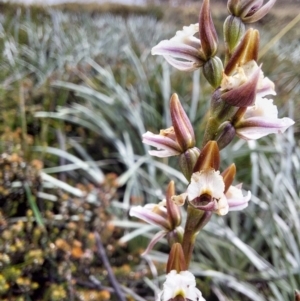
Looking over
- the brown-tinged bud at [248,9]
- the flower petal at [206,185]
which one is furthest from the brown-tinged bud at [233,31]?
the flower petal at [206,185]

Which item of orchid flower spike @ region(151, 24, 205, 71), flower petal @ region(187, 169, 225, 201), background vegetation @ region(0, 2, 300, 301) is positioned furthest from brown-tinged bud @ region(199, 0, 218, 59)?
background vegetation @ region(0, 2, 300, 301)

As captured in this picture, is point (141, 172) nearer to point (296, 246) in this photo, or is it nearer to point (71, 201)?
point (71, 201)

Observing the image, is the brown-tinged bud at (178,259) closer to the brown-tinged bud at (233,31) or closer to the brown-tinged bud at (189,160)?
the brown-tinged bud at (189,160)

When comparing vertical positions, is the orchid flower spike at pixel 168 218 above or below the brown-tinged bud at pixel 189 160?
below

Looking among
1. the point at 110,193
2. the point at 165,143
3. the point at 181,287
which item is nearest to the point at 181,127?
the point at 165,143

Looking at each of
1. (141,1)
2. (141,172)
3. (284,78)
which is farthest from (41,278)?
(141,1)

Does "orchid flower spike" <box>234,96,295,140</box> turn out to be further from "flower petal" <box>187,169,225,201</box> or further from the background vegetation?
the background vegetation
